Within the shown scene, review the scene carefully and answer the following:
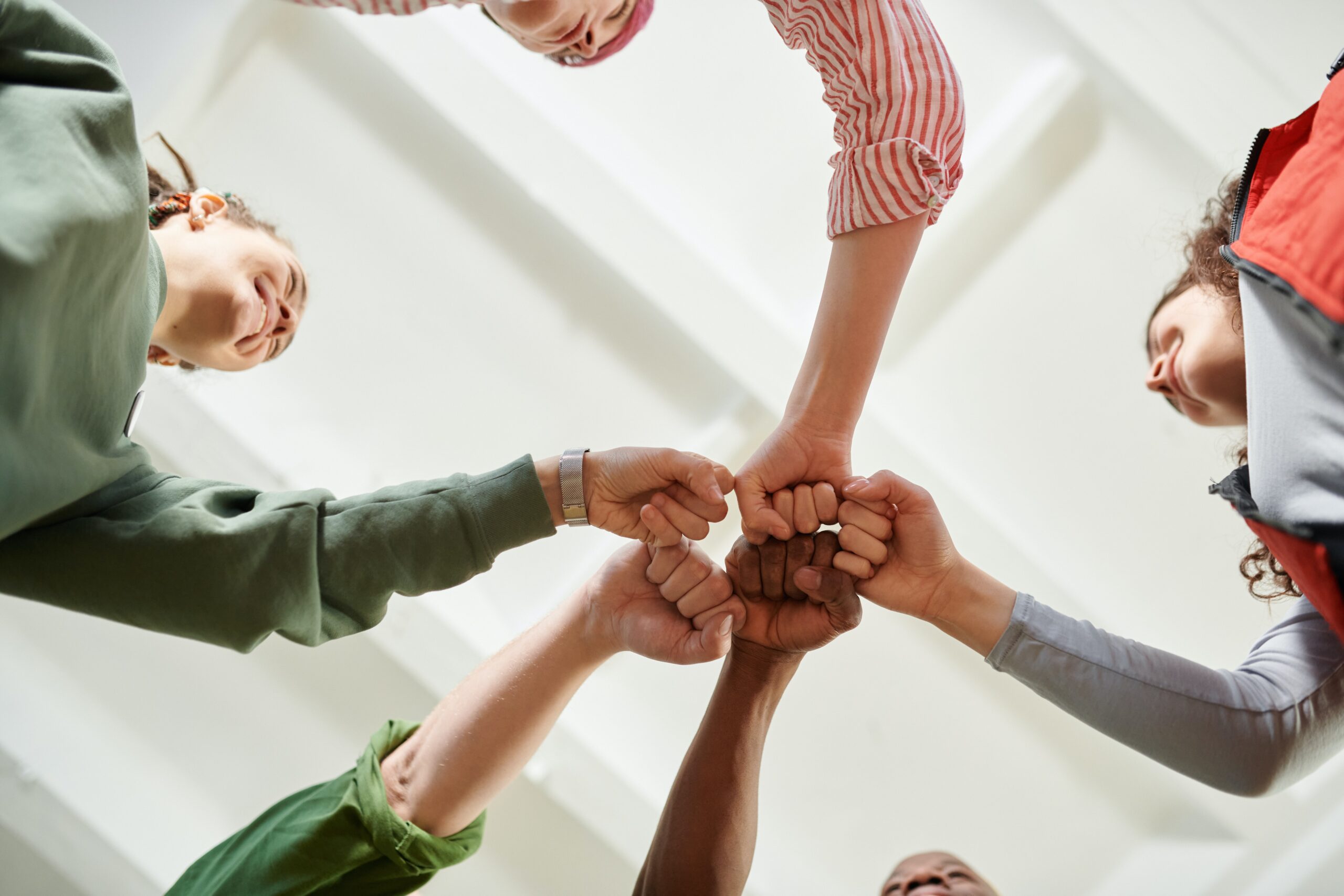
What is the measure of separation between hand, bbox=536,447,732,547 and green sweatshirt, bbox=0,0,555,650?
129 millimetres

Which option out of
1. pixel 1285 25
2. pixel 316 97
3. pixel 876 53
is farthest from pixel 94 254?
pixel 1285 25

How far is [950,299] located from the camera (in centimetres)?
179

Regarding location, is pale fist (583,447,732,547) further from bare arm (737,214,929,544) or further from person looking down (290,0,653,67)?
person looking down (290,0,653,67)

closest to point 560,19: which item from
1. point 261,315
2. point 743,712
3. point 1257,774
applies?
point 261,315

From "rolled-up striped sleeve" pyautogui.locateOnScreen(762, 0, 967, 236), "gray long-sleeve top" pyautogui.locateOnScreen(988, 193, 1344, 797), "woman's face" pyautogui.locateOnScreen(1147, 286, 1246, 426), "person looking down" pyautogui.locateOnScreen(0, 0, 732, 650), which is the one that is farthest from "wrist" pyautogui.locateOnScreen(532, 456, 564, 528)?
"woman's face" pyautogui.locateOnScreen(1147, 286, 1246, 426)

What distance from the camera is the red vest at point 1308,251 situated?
719 mm

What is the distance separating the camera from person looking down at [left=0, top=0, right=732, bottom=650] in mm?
767

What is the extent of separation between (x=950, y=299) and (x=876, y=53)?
81cm

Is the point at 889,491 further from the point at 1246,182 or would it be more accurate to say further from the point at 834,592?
the point at 1246,182

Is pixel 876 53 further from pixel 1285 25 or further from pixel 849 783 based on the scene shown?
pixel 849 783

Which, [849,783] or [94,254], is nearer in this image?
[94,254]

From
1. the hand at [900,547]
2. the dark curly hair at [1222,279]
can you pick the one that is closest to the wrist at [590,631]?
the hand at [900,547]

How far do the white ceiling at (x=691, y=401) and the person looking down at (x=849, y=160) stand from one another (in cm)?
49

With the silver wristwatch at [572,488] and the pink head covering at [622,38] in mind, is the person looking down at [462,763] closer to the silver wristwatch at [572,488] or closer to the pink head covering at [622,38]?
the silver wristwatch at [572,488]
